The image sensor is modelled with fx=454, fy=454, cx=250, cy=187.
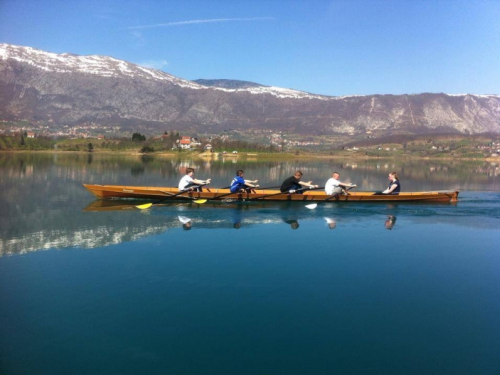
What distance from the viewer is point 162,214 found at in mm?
21922

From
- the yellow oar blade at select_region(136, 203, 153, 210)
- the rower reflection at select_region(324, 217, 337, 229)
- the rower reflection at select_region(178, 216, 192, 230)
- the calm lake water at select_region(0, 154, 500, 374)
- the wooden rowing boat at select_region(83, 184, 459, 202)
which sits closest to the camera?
the calm lake water at select_region(0, 154, 500, 374)

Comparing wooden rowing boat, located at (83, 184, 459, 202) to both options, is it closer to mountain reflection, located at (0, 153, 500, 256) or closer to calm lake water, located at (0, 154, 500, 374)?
mountain reflection, located at (0, 153, 500, 256)

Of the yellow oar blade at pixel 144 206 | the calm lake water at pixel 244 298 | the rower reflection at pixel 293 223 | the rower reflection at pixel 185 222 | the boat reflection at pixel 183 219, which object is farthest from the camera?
the yellow oar blade at pixel 144 206

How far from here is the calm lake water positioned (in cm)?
822

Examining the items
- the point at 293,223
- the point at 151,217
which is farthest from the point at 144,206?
the point at 293,223

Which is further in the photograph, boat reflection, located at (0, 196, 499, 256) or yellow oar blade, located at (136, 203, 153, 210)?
yellow oar blade, located at (136, 203, 153, 210)

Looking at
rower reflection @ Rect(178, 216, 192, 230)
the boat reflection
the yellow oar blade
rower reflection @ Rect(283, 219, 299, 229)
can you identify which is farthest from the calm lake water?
the yellow oar blade

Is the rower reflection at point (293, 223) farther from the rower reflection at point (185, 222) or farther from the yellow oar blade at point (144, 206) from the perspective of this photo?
the yellow oar blade at point (144, 206)

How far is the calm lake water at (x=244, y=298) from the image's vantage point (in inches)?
324

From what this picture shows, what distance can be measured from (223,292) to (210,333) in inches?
→ 85.4

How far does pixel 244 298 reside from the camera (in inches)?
426

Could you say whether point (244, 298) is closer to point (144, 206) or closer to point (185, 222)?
point (185, 222)

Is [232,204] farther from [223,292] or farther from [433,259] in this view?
[223,292]

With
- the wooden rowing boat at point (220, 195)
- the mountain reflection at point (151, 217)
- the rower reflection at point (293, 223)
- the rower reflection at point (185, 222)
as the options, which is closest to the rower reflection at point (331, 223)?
the mountain reflection at point (151, 217)
